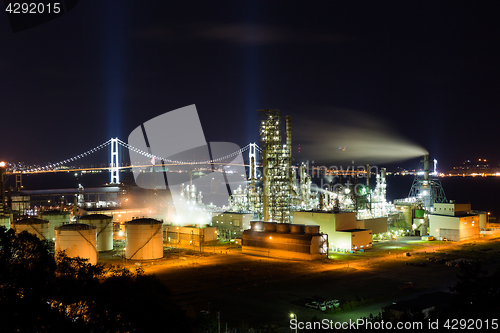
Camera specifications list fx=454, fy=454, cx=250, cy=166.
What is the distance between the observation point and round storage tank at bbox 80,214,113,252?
26.1 metres

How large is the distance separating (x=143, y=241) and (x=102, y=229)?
4.51 meters

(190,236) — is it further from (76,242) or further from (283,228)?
(76,242)

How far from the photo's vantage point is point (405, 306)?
12.4 m

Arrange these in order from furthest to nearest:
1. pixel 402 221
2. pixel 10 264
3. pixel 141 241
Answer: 1. pixel 402 221
2. pixel 141 241
3. pixel 10 264

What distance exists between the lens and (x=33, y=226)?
25.5 meters

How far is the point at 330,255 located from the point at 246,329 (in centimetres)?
1257

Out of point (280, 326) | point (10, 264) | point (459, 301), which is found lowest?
point (280, 326)

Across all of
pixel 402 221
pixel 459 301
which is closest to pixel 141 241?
pixel 459 301

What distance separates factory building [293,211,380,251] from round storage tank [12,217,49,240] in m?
14.7

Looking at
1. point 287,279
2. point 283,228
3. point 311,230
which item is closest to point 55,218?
point 283,228

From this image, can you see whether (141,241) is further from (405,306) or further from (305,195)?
(305,195)

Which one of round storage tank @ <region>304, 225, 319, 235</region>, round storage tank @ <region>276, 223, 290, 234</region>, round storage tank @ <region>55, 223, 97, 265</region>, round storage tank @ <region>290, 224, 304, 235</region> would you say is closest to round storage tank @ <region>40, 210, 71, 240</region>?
round storage tank @ <region>55, 223, 97, 265</region>

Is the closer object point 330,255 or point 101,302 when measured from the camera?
point 101,302

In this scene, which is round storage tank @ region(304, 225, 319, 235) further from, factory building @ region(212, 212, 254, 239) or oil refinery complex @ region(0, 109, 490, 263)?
factory building @ region(212, 212, 254, 239)
